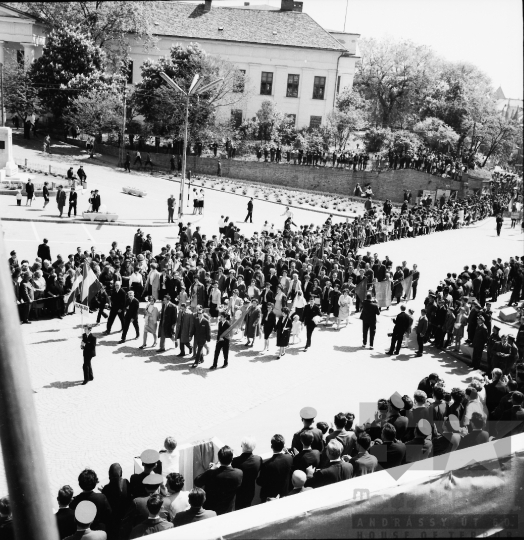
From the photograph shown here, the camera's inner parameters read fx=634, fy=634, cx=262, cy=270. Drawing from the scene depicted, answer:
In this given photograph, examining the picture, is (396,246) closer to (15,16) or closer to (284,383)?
(284,383)

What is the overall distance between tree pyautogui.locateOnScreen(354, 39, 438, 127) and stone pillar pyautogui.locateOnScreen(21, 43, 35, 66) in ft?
97.1

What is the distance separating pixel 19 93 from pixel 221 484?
52.3m

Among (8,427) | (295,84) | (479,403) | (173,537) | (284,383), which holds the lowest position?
(284,383)

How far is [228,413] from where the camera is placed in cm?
1154

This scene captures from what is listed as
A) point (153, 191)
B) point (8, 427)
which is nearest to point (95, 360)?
point (8, 427)

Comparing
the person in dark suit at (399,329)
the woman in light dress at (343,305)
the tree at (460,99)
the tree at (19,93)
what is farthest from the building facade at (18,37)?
the person in dark suit at (399,329)

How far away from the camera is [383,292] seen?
19281mm

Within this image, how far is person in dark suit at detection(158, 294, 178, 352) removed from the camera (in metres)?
14.2

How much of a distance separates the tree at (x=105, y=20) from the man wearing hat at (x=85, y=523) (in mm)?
54917

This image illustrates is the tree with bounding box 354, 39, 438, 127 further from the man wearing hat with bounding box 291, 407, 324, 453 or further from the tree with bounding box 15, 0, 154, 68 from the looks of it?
the man wearing hat with bounding box 291, 407, 324, 453

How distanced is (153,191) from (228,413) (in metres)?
32.7

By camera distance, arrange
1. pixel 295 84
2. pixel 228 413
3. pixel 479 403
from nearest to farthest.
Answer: pixel 479 403
pixel 228 413
pixel 295 84

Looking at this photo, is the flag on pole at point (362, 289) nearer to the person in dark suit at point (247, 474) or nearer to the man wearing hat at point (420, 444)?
the man wearing hat at point (420, 444)

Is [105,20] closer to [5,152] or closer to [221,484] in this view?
[5,152]
